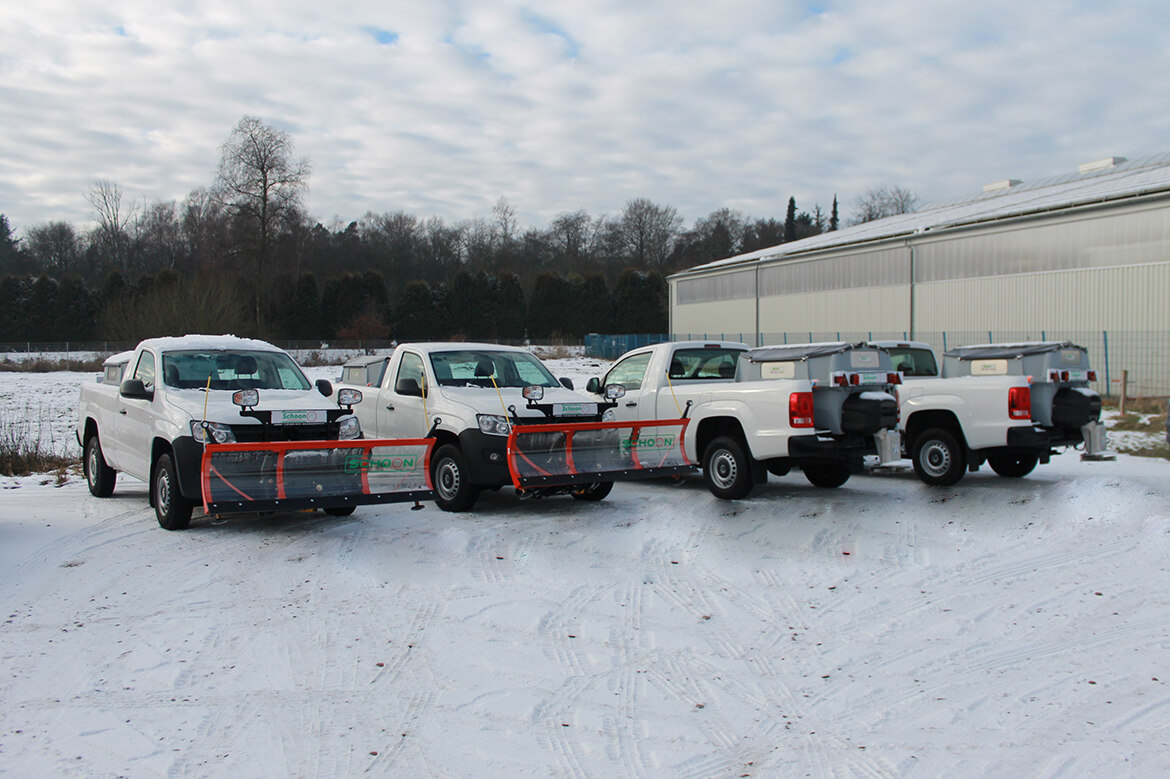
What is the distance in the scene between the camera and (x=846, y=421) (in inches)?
387

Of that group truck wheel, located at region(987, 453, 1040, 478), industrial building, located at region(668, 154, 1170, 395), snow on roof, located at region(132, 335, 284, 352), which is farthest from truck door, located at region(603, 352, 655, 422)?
industrial building, located at region(668, 154, 1170, 395)

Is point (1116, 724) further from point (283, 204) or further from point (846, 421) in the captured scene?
point (283, 204)

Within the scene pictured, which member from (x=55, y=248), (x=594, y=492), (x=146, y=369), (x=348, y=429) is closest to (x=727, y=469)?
(x=594, y=492)

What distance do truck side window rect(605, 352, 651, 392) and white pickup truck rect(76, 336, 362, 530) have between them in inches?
142

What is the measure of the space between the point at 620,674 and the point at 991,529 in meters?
5.11

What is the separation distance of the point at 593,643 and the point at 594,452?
13.4ft

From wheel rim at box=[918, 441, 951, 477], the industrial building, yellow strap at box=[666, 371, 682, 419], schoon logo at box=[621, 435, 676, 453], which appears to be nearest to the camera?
schoon logo at box=[621, 435, 676, 453]

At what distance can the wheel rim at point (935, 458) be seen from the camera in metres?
11.4

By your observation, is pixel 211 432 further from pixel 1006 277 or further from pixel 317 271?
pixel 317 271

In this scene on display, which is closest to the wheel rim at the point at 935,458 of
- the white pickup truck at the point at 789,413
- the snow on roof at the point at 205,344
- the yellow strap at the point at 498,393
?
the white pickup truck at the point at 789,413

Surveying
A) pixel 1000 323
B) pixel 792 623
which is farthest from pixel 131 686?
pixel 1000 323

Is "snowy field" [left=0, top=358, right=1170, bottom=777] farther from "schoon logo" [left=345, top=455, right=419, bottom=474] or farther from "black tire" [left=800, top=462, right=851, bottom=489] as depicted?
"black tire" [left=800, top=462, right=851, bottom=489]

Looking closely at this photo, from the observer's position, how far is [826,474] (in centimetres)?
1140

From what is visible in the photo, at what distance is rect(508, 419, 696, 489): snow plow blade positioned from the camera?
30.2ft
